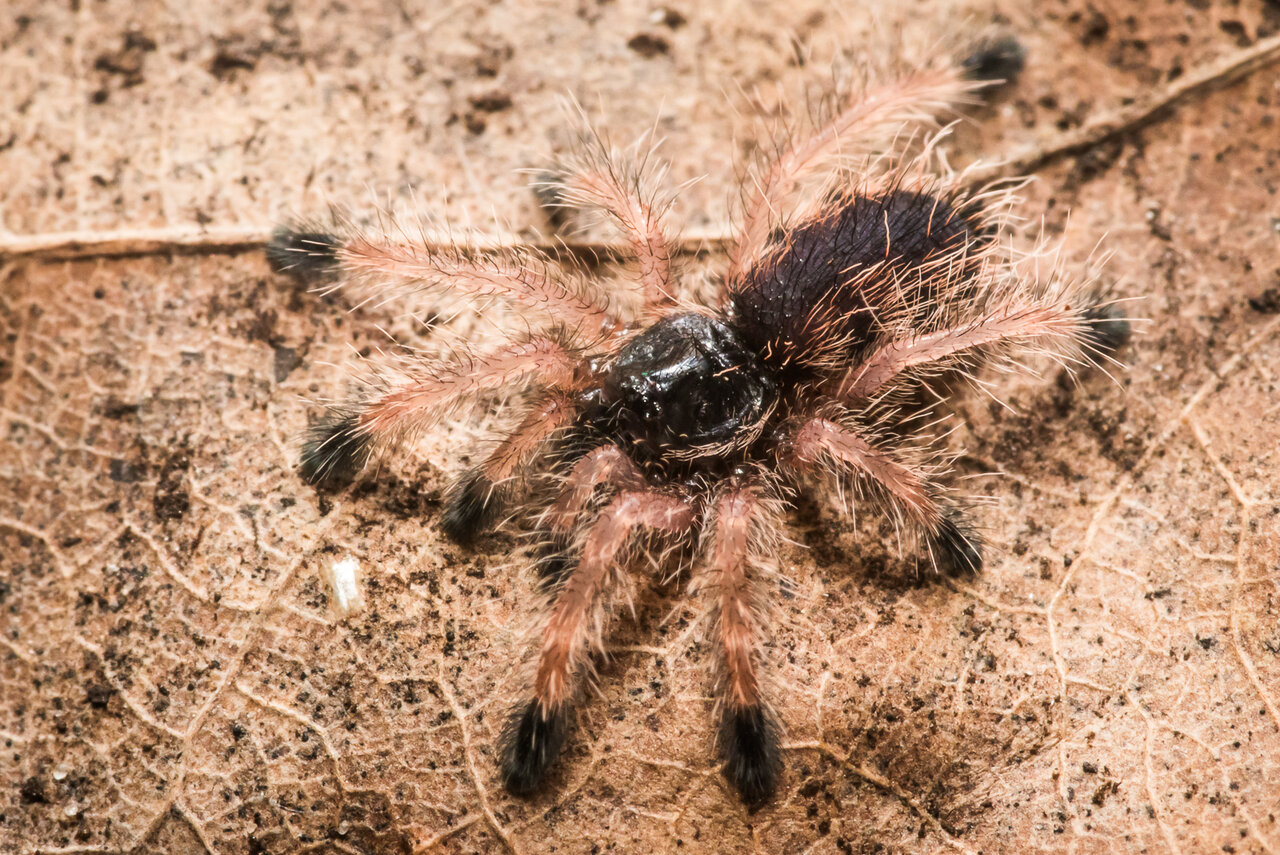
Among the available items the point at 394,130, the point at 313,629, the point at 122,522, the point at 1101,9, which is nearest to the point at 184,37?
the point at 394,130

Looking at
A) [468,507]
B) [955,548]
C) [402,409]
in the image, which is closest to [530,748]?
[468,507]

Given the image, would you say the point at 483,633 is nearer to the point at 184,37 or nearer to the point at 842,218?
the point at 842,218

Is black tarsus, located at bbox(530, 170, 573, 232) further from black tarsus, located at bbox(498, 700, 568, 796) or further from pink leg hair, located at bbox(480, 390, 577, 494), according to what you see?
black tarsus, located at bbox(498, 700, 568, 796)

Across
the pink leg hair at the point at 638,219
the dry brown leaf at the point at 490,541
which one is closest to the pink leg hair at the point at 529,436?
the dry brown leaf at the point at 490,541

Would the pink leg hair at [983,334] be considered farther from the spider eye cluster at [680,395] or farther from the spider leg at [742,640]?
the spider leg at [742,640]

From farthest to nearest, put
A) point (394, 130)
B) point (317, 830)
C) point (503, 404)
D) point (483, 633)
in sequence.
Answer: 1. point (394, 130)
2. point (503, 404)
3. point (483, 633)
4. point (317, 830)

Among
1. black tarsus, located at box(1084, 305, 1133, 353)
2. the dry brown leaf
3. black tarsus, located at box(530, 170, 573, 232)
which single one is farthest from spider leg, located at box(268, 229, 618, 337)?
black tarsus, located at box(1084, 305, 1133, 353)
